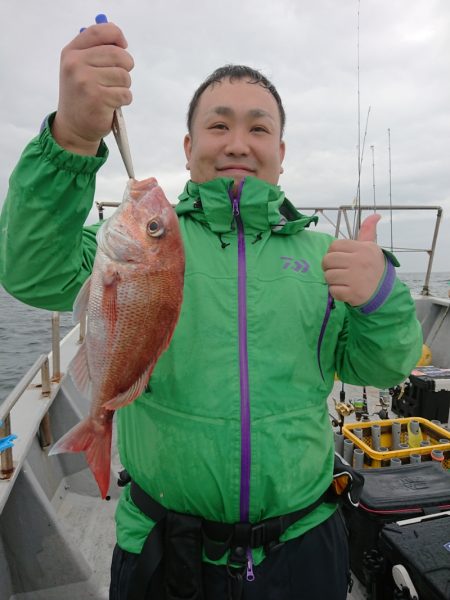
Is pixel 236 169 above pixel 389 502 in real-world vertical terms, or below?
above

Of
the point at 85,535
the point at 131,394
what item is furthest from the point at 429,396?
the point at 131,394

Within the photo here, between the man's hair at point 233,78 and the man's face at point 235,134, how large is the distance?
54 millimetres

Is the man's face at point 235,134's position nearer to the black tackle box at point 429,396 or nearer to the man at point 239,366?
the man at point 239,366

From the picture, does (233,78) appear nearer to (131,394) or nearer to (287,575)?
(131,394)

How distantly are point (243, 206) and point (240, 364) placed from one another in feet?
2.06

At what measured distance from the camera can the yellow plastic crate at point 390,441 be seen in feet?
11.3

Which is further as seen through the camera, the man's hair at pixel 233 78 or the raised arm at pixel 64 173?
the man's hair at pixel 233 78

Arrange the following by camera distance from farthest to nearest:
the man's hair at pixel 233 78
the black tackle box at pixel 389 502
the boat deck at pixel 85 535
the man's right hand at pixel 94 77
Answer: the boat deck at pixel 85 535
the black tackle box at pixel 389 502
the man's hair at pixel 233 78
the man's right hand at pixel 94 77

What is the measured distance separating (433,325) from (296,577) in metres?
6.43

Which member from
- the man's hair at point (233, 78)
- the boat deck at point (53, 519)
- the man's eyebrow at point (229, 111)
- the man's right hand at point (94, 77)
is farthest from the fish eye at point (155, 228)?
the boat deck at point (53, 519)

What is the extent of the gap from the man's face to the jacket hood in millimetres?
78

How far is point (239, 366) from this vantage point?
168cm

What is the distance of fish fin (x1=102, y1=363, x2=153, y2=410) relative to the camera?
1.42 meters

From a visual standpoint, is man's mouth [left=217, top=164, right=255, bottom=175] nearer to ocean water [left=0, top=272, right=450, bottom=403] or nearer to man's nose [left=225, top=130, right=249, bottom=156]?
man's nose [left=225, top=130, right=249, bottom=156]
